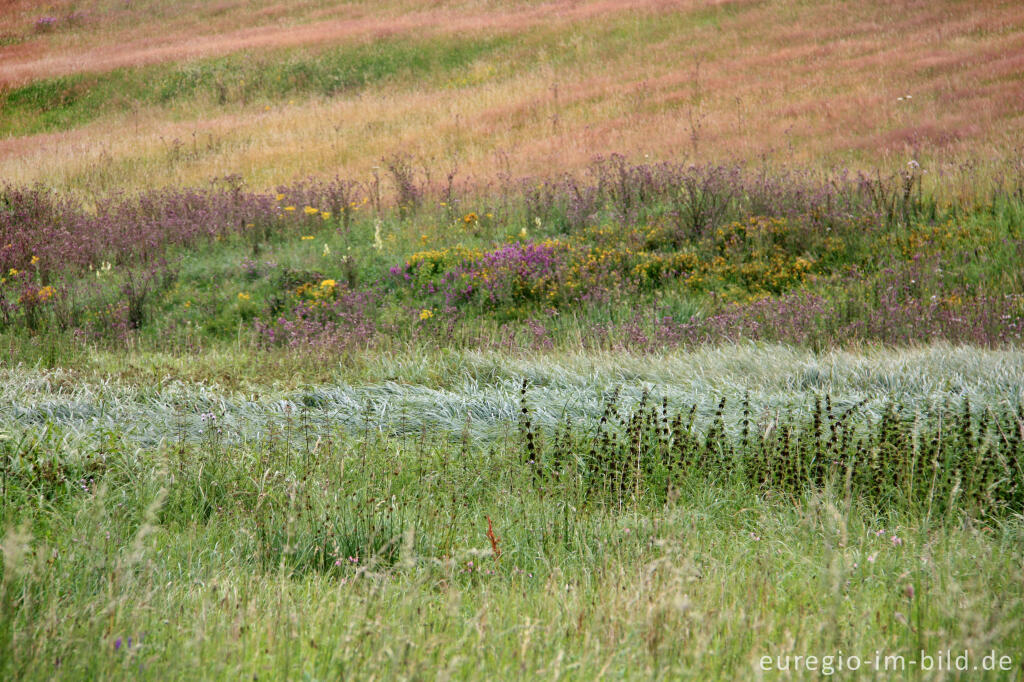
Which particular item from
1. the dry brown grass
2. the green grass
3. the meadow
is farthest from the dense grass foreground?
the green grass

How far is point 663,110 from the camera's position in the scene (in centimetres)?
1711

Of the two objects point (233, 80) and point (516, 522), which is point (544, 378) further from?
point (233, 80)

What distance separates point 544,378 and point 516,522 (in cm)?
232

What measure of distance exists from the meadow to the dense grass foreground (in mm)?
26

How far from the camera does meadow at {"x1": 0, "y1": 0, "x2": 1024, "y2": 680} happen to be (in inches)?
91.7

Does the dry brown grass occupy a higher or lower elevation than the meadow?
higher

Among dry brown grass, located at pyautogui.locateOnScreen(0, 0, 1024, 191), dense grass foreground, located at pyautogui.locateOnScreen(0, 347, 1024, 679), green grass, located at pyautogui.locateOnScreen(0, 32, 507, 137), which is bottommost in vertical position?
dense grass foreground, located at pyautogui.locateOnScreen(0, 347, 1024, 679)

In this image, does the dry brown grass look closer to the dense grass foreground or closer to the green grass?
the green grass

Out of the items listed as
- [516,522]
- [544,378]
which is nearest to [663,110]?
[544,378]

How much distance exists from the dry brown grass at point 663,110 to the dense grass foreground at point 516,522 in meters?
8.74

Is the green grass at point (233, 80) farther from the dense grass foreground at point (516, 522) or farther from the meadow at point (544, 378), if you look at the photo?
the dense grass foreground at point (516, 522)

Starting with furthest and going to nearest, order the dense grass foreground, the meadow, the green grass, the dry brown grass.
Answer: the green grass → the dry brown grass → the meadow → the dense grass foreground

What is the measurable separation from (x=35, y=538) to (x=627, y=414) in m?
3.28

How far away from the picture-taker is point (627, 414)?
193 inches
